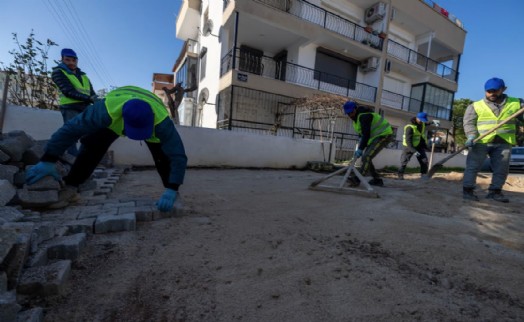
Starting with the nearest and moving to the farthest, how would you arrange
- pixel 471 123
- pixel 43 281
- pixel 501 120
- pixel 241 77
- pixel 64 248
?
pixel 43 281 < pixel 64 248 < pixel 501 120 < pixel 471 123 < pixel 241 77

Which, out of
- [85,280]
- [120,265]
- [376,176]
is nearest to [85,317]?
[85,280]

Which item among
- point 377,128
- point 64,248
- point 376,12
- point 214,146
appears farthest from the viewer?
point 376,12

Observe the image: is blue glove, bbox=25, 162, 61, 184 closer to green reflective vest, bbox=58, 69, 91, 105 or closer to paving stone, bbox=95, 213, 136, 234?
paving stone, bbox=95, 213, 136, 234

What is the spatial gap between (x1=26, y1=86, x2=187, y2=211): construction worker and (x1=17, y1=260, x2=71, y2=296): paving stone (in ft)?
3.29

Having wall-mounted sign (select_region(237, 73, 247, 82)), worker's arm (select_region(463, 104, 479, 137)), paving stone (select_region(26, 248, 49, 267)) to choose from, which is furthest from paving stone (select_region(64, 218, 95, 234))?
wall-mounted sign (select_region(237, 73, 247, 82))

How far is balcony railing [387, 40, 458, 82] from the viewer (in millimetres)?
14422

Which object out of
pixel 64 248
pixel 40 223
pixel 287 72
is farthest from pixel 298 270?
pixel 287 72

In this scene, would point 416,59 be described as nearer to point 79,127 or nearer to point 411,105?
point 411,105

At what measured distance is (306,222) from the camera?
2428 mm

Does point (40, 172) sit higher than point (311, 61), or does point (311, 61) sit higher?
point (311, 61)

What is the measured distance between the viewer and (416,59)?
15727 millimetres

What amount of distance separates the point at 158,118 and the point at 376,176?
172 inches

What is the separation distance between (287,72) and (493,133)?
8453 mm

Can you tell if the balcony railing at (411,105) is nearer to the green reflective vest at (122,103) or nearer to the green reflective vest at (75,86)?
the green reflective vest at (75,86)
